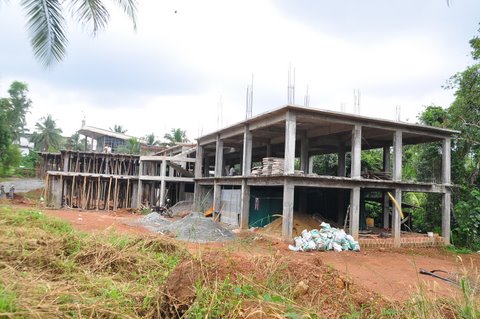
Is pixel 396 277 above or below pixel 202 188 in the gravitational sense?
below

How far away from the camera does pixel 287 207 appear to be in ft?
44.9

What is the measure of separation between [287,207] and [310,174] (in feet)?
5.99

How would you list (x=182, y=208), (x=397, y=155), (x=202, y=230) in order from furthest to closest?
(x=182, y=208)
(x=397, y=155)
(x=202, y=230)

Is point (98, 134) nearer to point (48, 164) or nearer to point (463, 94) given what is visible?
point (48, 164)

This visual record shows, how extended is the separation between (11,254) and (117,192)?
22067 millimetres

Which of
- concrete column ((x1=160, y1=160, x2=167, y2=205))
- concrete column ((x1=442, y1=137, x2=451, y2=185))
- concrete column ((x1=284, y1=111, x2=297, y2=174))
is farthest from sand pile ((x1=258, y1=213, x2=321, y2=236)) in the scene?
concrete column ((x1=160, y1=160, x2=167, y2=205))

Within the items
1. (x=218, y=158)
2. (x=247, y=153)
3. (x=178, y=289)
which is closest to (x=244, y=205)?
(x=247, y=153)

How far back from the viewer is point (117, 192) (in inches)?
1034

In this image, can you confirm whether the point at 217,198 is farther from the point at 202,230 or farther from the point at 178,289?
the point at 178,289

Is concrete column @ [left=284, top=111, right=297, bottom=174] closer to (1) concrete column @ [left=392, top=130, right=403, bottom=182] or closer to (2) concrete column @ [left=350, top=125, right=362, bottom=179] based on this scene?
(2) concrete column @ [left=350, top=125, right=362, bottom=179]

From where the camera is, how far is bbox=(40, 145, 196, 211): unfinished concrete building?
2505 cm

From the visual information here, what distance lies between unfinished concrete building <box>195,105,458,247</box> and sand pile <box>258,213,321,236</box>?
582 millimetres

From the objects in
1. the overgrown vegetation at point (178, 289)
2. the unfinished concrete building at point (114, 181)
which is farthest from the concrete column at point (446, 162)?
the unfinished concrete building at point (114, 181)

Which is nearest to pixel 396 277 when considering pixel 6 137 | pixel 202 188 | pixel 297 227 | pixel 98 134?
pixel 297 227
